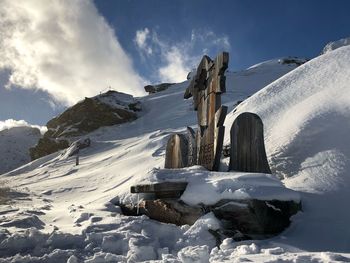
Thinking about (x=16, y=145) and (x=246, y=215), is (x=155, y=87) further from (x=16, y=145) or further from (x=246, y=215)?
(x=246, y=215)

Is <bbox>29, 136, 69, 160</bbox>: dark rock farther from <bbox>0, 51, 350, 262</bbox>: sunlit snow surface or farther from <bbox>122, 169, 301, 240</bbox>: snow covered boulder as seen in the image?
<bbox>122, 169, 301, 240</bbox>: snow covered boulder

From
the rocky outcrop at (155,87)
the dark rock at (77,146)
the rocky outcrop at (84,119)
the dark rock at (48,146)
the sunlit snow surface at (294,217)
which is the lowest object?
the sunlit snow surface at (294,217)

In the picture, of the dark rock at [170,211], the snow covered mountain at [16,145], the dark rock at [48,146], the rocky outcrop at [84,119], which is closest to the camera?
the dark rock at [170,211]

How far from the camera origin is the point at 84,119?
1403 inches

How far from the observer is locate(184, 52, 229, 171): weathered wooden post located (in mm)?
6973

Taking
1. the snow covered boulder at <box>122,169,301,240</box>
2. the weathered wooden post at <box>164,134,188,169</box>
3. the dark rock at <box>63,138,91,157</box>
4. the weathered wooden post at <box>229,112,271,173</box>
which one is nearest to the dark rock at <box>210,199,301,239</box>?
the snow covered boulder at <box>122,169,301,240</box>

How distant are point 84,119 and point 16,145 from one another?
26.1 metres

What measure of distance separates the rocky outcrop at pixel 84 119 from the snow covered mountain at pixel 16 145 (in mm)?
14078

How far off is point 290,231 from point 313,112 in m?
3.90

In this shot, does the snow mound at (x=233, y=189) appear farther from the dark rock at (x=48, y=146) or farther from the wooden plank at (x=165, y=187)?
the dark rock at (x=48, y=146)

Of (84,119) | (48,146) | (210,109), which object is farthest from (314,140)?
(84,119)

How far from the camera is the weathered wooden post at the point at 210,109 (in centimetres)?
697

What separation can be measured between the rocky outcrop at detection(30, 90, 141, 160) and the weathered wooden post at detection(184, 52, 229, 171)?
86.0 feet

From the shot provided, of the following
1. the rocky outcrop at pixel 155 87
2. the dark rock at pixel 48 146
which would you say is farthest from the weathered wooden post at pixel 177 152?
the rocky outcrop at pixel 155 87
